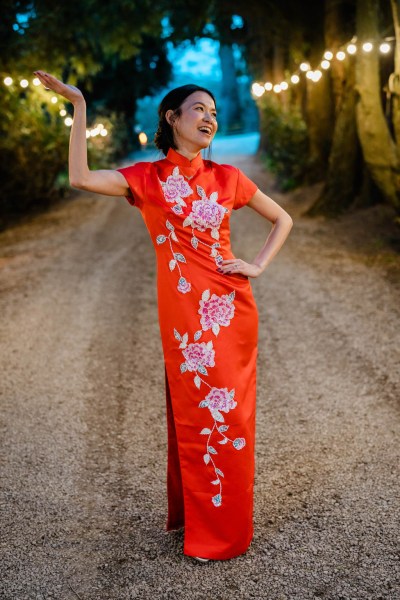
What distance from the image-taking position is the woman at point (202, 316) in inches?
108

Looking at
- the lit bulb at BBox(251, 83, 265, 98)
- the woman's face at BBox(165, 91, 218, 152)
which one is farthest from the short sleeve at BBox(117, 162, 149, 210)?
the lit bulb at BBox(251, 83, 265, 98)

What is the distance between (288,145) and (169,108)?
1290 cm

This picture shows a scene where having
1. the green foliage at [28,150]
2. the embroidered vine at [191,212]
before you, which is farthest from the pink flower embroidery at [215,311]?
the green foliage at [28,150]

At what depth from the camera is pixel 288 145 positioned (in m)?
15.2

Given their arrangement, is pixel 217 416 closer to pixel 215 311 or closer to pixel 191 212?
pixel 215 311

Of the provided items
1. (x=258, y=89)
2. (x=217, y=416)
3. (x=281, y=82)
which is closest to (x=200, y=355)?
(x=217, y=416)

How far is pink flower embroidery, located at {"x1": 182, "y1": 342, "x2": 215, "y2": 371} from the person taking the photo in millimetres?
2764

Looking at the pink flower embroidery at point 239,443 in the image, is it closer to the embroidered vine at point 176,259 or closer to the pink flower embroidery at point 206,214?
the embroidered vine at point 176,259

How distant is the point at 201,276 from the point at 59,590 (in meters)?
1.54

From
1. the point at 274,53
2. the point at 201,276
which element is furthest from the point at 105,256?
the point at 274,53

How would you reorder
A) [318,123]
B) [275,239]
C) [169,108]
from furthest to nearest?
1. [318,123]
2. [275,239]
3. [169,108]

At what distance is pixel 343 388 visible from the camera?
16.3ft

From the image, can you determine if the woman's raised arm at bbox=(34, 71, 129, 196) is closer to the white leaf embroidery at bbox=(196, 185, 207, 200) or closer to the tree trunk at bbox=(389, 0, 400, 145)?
the white leaf embroidery at bbox=(196, 185, 207, 200)

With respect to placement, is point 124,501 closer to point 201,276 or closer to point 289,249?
point 201,276
